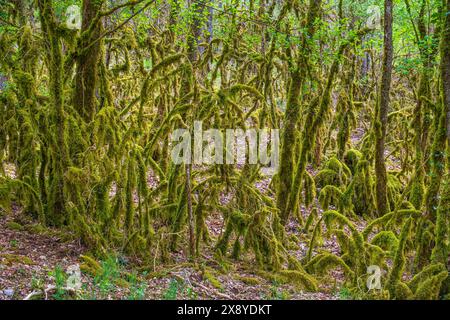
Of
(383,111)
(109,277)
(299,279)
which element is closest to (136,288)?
(109,277)

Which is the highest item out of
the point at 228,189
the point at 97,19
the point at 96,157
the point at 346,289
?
the point at 97,19

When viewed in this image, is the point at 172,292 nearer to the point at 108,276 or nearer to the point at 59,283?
the point at 108,276

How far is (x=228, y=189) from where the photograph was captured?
24.7 ft

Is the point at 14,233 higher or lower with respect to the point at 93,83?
lower

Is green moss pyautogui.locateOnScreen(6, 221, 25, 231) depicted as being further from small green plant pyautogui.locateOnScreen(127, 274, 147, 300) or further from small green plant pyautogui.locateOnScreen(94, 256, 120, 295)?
small green plant pyautogui.locateOnScreen(127, 274, 147, 300)

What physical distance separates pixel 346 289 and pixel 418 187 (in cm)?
252

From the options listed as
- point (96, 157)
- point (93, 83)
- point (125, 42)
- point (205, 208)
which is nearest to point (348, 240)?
point (205, 208)

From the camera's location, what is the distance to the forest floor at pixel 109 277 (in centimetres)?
554

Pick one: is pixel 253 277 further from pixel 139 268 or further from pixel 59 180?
pixel 59 180

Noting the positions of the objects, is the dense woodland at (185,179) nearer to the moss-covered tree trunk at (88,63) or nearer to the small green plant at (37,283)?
the moss-covered tree trunk at (88,63)

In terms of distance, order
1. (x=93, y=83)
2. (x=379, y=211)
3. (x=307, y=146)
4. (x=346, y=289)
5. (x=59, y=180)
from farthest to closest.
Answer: (x=379, y=211) < (x=307, y=146) < (x=93, y=83) < (x=59, y=180) < (x=346, y=289)

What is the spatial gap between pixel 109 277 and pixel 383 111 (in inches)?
244

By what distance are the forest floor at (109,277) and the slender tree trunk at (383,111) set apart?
3.80m

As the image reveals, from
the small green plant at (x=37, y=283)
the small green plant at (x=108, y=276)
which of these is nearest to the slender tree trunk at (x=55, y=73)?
the small green plant at (x=108, y=276)
